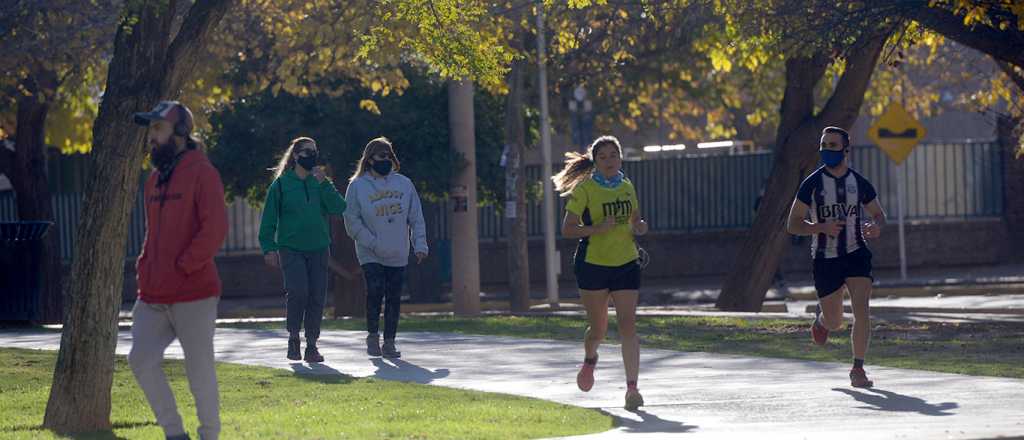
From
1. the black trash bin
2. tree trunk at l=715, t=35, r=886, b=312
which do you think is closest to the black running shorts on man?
tree trunk at l=715, t=35, r=886, b=312

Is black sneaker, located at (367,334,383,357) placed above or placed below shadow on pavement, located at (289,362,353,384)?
above

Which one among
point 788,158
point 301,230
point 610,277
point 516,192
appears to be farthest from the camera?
point 516,192

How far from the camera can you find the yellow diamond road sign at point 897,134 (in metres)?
27.0

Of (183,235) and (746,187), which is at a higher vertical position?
(746,187)

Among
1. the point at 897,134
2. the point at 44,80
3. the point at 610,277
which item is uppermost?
the point at 44,80

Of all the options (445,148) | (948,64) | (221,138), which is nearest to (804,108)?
(445,148)

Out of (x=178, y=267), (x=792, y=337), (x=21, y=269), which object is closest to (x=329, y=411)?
(x=178, y=267)

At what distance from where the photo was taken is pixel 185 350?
7.86 m

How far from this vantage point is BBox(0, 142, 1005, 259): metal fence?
1277 inches

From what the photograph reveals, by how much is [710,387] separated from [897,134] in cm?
1705

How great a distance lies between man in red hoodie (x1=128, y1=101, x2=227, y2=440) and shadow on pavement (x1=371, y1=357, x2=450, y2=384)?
3.79m

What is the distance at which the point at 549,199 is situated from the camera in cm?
2480

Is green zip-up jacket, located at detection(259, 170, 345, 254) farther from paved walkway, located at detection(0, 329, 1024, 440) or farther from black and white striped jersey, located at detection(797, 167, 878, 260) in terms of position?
black and white striped jersey, located at detection(797, 167, 878, 260)

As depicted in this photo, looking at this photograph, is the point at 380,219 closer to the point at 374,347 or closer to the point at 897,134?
the point at 374,347
